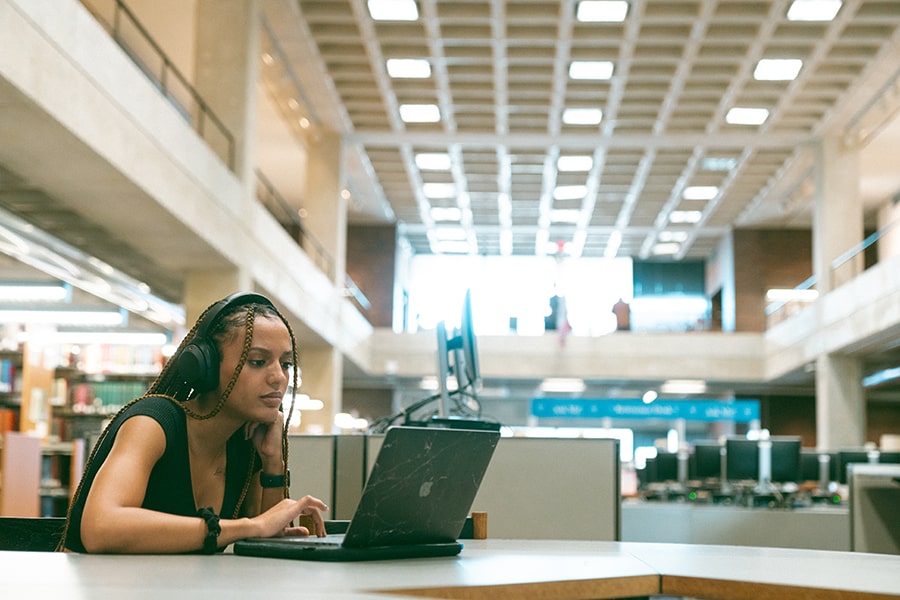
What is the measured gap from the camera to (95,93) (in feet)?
27.8

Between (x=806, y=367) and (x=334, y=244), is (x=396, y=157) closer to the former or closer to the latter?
(x=334, y=244)

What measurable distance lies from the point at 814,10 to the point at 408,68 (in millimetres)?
5495

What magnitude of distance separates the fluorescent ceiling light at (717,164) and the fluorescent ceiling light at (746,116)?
170 cm

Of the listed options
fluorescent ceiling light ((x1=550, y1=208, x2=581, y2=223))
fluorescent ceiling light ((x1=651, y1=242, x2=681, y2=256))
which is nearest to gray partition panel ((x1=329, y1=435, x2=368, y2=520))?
fluorescent ceiling light ((x1=550, y1=208, x2=581, y2=223))

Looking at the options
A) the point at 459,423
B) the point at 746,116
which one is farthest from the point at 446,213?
the point at 459,423

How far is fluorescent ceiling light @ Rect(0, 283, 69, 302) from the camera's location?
12.1 m

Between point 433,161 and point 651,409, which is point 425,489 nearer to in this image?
point 651,409

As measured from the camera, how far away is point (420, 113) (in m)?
17.6

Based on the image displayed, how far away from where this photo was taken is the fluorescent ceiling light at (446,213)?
77.7ft

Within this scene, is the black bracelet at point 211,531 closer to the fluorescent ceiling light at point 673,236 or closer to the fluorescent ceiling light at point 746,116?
the fluorescent ceiling light at point 746,116

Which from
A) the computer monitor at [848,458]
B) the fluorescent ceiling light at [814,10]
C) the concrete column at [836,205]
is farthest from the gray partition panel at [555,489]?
the concrete column at [836,205]

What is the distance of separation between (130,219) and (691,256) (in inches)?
783

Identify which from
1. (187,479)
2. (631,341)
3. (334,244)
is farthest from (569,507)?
(631,341)

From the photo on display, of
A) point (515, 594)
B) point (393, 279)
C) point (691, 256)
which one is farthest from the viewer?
point (691, 256)
